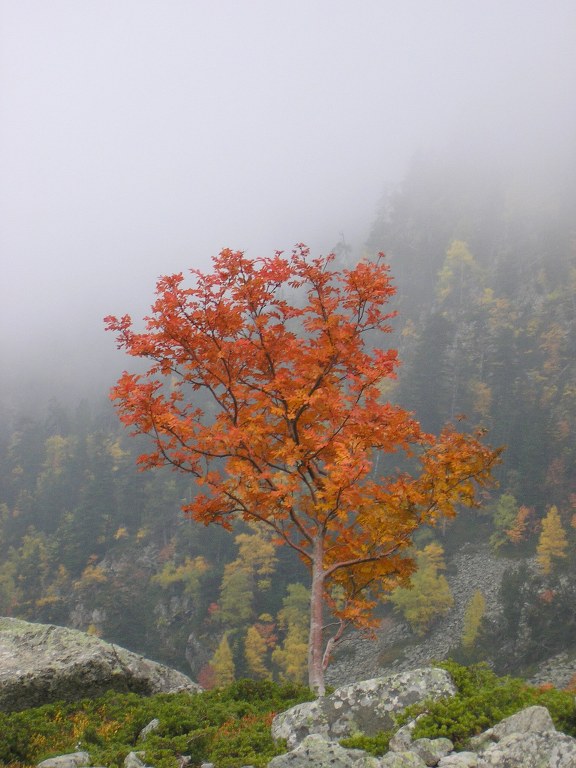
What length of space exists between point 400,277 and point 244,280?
92857 millimetres

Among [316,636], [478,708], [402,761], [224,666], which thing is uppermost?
[316,636]

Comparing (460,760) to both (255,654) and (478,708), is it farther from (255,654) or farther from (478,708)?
(255,654)

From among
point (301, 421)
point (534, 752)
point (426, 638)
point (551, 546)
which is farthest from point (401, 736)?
point (426, 638)

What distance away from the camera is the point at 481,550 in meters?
47.4

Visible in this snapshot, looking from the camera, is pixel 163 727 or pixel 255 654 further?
pixel 255 654

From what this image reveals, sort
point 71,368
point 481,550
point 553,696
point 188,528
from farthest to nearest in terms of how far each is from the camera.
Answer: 1. point 71,368
2. point 188,528
3. point 481,550
4. point 553,696

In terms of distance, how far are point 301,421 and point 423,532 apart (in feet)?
153

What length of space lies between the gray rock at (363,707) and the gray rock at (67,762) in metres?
1.84

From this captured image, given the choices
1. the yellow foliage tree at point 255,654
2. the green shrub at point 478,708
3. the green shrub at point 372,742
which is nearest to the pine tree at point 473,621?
the yellow foliage tree at point 255,654

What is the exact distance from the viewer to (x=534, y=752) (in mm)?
3797

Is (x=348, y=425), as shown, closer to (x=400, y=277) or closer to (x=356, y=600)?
(x=356, y=600)

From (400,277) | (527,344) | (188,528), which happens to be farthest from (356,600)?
(400,277)

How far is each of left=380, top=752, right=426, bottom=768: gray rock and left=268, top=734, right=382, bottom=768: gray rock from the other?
0.07 meters

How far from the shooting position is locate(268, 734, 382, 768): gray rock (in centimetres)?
408
